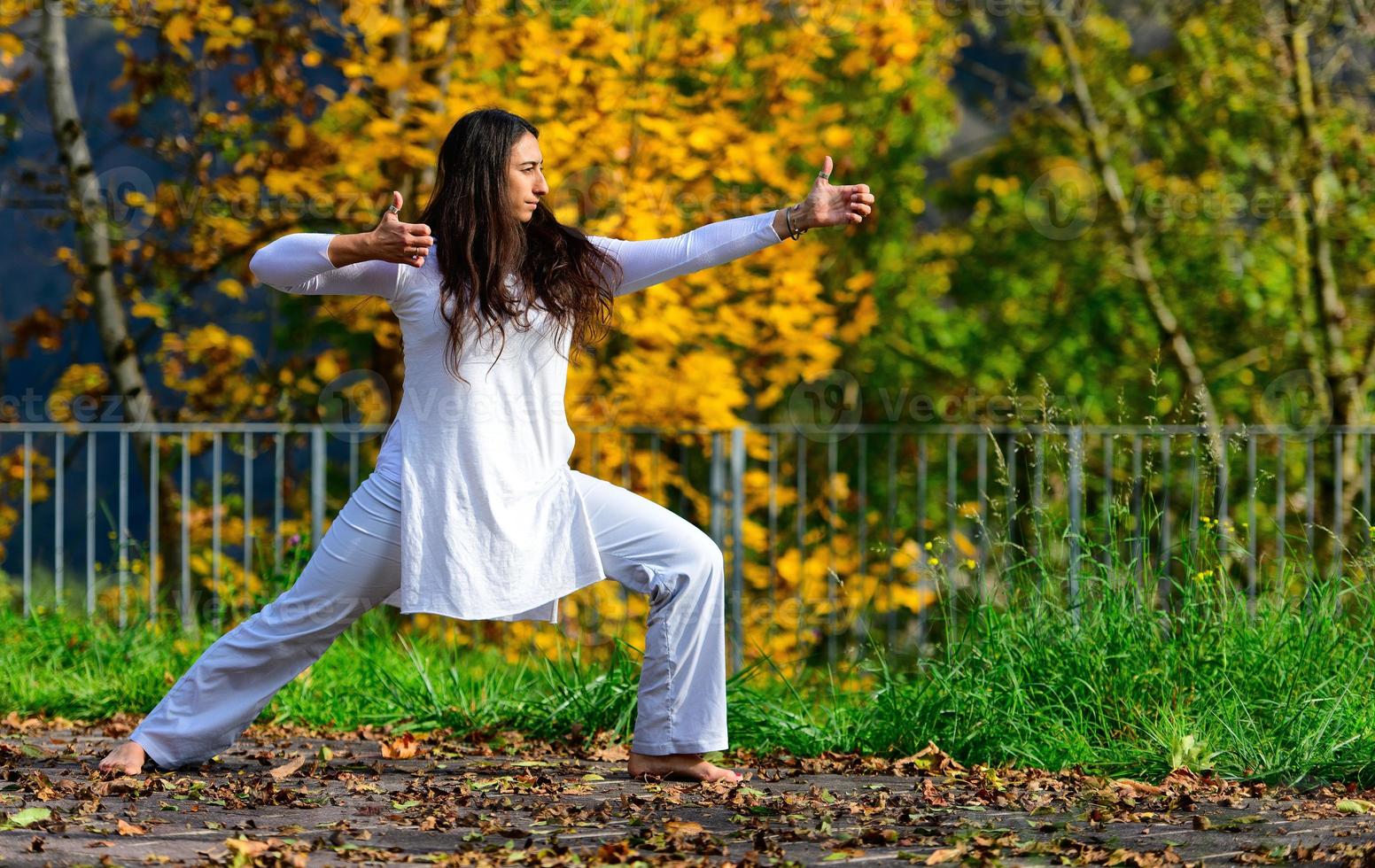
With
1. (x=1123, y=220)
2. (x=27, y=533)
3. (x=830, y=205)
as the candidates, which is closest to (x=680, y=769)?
(x=830, y=205)

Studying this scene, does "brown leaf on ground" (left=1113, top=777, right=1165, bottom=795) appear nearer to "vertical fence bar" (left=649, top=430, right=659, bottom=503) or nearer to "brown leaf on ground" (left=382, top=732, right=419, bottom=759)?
"brown leaf on ground" (left=382, top=732, right=419, bottom=759)

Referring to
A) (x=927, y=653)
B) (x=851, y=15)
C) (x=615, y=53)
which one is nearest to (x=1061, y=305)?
(x=851, y=15)

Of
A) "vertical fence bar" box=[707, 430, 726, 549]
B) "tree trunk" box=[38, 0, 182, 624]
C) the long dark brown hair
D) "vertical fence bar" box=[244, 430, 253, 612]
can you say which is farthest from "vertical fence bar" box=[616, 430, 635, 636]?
the long dark brown hair

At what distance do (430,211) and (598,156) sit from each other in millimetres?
3000

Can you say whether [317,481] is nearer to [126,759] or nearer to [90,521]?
[90,521]

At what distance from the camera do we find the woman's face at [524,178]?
3830 mm

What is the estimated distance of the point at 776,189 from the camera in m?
7.96

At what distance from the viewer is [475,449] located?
12.3ft

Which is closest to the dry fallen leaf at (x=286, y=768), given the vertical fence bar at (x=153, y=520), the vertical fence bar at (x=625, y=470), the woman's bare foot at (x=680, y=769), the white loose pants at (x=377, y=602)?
the white loose pants at (x=377, y=602)

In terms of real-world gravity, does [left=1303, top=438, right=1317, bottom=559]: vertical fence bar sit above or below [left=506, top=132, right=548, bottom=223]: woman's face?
below

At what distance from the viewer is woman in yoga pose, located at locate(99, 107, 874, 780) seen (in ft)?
12.3

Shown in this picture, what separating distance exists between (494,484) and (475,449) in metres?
0.10

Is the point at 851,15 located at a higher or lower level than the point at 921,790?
higher

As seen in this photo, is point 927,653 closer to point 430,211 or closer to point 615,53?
point 430,211
